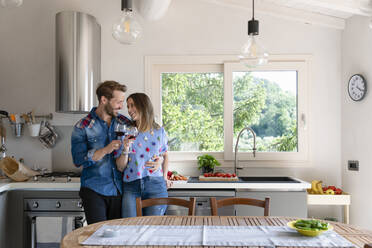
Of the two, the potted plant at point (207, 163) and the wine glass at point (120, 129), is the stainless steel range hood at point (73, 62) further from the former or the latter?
the wine glass at point (120, 129)

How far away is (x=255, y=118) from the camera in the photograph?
412 cm

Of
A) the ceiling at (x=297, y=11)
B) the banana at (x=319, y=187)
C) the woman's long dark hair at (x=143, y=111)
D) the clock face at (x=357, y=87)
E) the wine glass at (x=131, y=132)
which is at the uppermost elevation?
the ceiling at (x=297, y=11)

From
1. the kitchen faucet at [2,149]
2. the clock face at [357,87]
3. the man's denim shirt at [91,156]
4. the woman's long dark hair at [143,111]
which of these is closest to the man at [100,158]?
the man's denim shirt at [91,156]

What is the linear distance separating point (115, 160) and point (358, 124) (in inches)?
88.9

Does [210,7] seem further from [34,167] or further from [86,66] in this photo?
[34,167]

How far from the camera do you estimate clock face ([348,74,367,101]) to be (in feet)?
11.4

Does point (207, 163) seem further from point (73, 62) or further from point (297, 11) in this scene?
point (297, 11)

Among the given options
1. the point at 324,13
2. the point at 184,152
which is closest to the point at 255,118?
the point at 184,152

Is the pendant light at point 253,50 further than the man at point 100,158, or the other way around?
the man at point 100,158

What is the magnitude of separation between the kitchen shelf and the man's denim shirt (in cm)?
178

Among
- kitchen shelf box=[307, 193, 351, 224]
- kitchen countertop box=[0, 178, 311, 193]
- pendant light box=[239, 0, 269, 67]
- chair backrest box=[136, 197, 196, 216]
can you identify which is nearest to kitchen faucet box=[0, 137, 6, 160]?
kitchen countertop box=[0, 178, 311, 193]

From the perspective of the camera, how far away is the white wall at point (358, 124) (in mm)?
3449

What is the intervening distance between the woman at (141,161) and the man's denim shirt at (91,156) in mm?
67

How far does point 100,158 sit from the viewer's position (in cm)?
265
